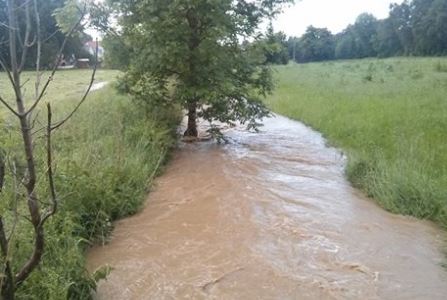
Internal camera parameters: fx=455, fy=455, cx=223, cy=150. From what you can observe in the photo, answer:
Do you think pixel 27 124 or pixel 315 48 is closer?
pixel 27 124

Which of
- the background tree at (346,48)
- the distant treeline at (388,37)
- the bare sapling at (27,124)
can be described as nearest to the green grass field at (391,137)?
the bare sapling at (27,124)

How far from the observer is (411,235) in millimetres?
5395

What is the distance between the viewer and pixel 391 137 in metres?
9.12

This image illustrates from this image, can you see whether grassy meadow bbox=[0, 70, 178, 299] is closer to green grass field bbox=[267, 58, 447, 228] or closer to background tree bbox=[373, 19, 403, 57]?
green grass field bbox=[267, 58, 447, 228]

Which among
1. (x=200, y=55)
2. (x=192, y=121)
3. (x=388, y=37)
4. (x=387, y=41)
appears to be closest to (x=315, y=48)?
(x=387, y=41)

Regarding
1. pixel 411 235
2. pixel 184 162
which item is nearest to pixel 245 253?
pixel 411 235

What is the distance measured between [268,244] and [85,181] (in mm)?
2356

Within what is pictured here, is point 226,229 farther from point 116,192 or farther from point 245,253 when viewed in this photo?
point 116,192

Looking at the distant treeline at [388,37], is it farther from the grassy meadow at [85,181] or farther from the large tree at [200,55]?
the grassy meadow at [85,181]

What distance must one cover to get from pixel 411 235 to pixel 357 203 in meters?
1.19

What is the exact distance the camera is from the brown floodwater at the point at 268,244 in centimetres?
420

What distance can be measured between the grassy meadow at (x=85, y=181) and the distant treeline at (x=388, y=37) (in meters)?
34.6

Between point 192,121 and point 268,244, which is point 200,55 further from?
point 268,244

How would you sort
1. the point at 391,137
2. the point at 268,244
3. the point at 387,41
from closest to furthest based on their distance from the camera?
the point at 268,244
the point at 391,137
the point at 387,41
